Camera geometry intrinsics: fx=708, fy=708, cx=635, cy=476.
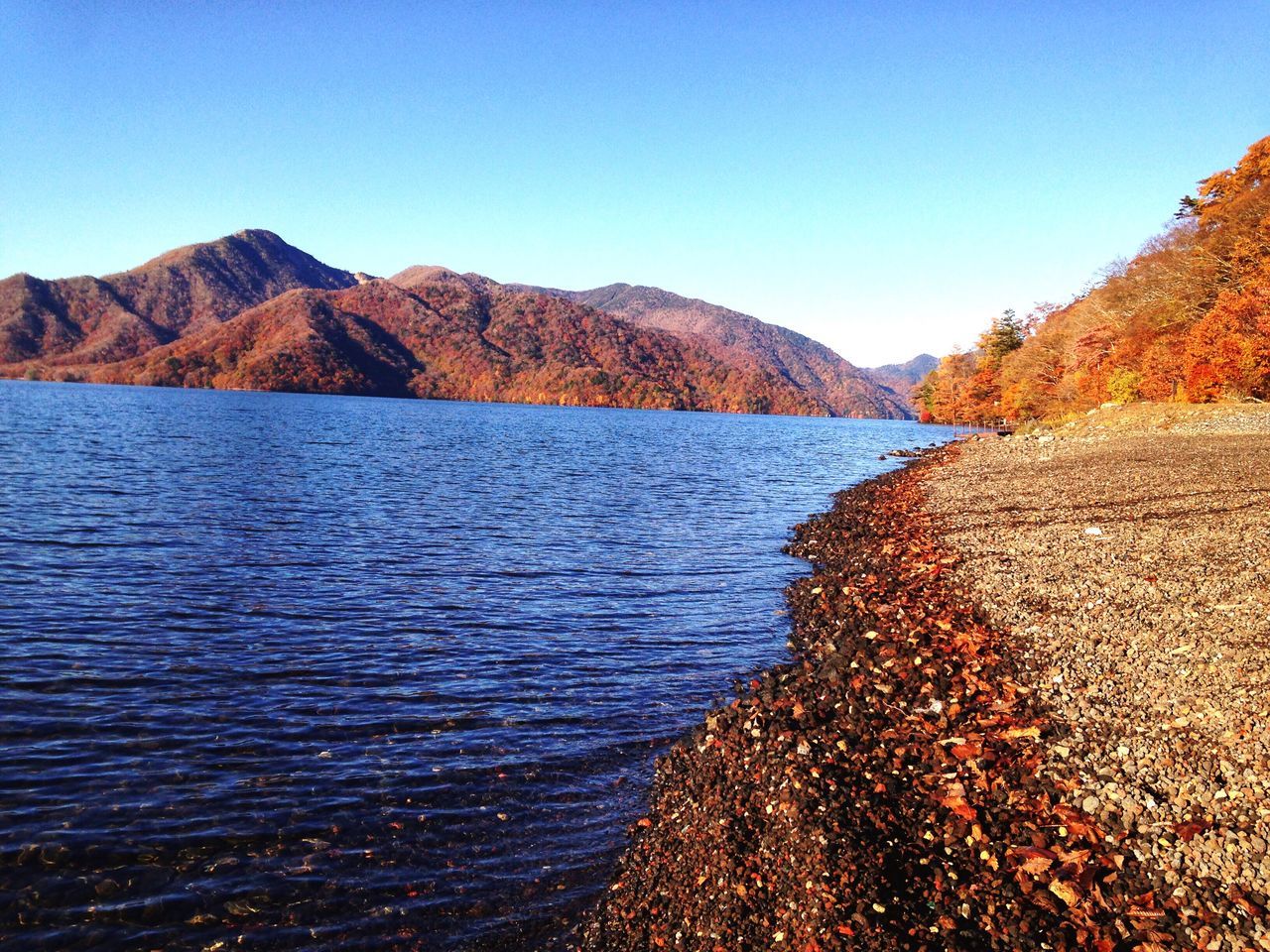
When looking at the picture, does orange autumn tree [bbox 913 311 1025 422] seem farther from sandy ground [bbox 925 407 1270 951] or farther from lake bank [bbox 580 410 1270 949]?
lake bank [bbox 580 410 1270 949]

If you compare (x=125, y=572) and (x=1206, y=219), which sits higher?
(x=1206, y=219)

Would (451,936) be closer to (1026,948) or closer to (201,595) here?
(1026,948)

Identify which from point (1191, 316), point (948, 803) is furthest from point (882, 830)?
point (1191, 316)

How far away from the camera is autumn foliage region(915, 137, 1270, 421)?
4097cm

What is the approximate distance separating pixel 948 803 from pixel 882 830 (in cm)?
84

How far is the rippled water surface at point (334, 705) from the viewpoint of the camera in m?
7.39

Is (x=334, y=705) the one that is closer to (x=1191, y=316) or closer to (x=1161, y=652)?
(x=1161, y=652)

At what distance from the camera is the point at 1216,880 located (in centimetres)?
559

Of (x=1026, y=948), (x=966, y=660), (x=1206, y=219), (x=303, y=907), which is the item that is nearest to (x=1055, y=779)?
(x=1026, y=948)

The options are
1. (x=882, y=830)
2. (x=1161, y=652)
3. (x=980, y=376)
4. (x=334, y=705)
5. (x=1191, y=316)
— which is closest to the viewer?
(x=882, y=830)

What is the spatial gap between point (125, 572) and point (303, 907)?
15.0 metres

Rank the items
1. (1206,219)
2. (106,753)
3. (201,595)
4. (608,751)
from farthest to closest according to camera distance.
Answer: (1206,219), (201,595), (608,751), (106,753)

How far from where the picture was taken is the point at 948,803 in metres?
7.47

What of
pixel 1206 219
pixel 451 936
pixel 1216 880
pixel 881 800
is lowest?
pixel 451 936
